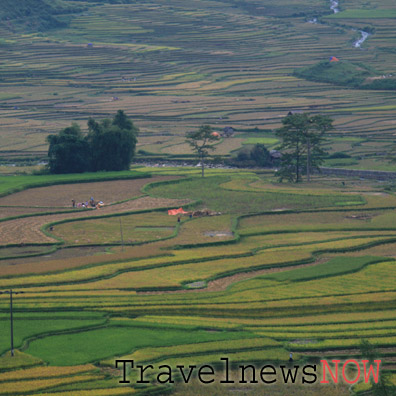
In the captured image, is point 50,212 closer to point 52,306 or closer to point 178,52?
point 52,306

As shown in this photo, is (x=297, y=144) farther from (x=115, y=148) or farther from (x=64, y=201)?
(x=64, y=201)

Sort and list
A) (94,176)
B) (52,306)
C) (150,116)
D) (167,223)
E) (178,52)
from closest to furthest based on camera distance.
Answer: (52,306) < (167,223) < (94,176) < (150,116) < (178,52)

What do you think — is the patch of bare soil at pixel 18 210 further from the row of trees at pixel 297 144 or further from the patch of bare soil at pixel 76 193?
the row of trees at pixel 297 144

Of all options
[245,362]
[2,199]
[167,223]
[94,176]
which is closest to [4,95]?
[94,176]

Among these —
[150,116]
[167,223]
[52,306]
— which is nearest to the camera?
[52,306]

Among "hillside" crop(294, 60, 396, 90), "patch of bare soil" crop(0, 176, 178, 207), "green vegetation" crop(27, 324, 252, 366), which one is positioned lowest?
"green vegetation" crop(27, 324, 252, 366)

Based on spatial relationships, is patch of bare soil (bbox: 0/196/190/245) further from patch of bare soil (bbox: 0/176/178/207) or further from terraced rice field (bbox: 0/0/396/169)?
terraced rice field (bbox: 0/0/396/169)

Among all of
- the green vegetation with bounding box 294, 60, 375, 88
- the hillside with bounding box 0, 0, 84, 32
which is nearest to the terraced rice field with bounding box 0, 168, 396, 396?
the green vegetation with bounding box 294, 60, 375, 88
